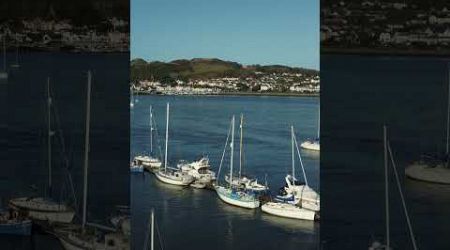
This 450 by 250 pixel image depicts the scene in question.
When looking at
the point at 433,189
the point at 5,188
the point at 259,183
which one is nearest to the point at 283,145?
the point at 259,183

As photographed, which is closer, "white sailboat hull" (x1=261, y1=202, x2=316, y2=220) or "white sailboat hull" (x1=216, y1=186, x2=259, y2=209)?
"white sailboat hull" (x1=261, y1=202, x2=316, y2=220)

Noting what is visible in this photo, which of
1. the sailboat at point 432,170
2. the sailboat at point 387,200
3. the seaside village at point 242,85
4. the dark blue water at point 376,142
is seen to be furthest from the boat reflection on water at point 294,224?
the seaside village at point 242,85

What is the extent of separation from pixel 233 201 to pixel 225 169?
340mm

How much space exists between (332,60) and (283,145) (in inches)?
36.5

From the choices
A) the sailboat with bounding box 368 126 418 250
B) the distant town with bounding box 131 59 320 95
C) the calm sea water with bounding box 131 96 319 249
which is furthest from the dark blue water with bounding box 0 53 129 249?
the sailboat with bounding box 368 126 418 250

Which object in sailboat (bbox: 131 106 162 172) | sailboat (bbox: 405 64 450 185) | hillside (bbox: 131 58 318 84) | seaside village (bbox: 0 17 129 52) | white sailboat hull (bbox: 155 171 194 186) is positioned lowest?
white sailboat hull (bbox: 155 171 194 186)

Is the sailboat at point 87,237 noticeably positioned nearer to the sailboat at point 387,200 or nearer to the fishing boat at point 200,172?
the fishing boat at point 200,172

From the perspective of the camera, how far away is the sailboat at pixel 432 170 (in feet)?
15.9

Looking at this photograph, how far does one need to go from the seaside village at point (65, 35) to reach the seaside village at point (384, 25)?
4.00 feet

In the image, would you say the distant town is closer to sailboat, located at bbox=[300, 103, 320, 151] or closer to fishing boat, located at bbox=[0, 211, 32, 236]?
sailboat, located at bbox=[300, 103, 320, 151]

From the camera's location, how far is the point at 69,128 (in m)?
5.12

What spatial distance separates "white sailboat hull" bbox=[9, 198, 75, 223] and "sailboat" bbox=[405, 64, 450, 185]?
2070mm

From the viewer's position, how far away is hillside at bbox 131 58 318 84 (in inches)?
214

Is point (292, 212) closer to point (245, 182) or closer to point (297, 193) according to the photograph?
point (297, 193)
